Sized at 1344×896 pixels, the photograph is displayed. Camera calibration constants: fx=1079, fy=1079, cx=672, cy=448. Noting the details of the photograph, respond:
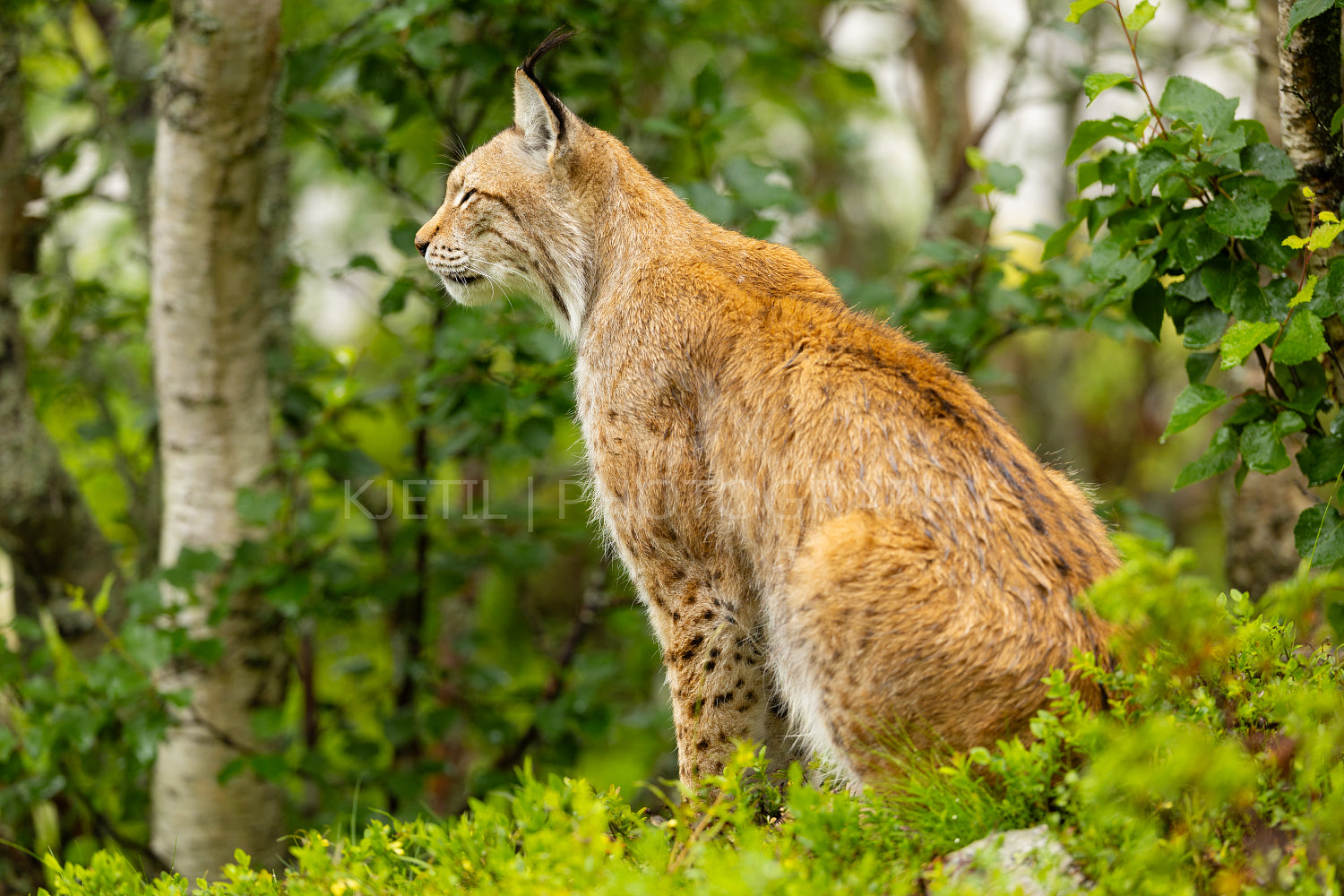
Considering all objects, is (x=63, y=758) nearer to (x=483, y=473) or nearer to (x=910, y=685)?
(x=483, y=473)

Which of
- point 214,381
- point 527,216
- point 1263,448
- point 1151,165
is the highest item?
point 527,216

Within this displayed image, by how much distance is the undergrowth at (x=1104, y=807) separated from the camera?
2.46 metres

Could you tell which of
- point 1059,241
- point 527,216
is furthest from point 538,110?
point 1059,241

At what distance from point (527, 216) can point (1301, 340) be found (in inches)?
118

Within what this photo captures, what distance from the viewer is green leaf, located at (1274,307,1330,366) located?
10.6 feet

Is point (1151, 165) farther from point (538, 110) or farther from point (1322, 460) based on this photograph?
point (538, 110)

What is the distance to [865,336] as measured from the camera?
151 inches

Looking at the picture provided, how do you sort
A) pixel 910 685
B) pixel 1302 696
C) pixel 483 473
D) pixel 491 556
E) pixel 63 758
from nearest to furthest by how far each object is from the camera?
pixel 1302 696, pixel 910 685, pixel 63 758, pixel 491 556, pixel 483 473

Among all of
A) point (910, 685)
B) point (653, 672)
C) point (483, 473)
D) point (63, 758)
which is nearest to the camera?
point (910, 685)

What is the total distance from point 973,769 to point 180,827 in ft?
15.9

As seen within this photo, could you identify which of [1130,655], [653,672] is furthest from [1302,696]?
[653,672]

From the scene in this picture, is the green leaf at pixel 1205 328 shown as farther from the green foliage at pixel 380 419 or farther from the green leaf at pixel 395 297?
the green leaf at pixel 395 297

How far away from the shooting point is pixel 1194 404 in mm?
3424

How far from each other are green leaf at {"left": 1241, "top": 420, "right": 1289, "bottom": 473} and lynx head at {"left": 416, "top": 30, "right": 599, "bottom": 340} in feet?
8.50
